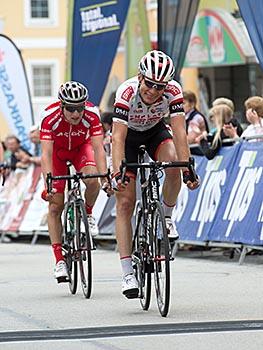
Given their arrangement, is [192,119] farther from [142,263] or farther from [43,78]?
[43,78]

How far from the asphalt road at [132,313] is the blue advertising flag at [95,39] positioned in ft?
20.2

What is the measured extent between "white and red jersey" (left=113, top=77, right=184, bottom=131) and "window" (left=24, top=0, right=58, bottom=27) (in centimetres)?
4110

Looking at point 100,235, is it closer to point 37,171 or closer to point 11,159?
point 37,171

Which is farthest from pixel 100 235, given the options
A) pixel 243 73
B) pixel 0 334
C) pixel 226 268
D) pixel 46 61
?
pixel 46 61

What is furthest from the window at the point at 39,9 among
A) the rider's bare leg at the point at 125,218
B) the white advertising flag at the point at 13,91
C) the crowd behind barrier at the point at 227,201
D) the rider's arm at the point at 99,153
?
the rider's bare leg at the point at 125,218

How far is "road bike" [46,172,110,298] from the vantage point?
11.0 meters

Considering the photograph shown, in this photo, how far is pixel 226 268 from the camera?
1377 cm

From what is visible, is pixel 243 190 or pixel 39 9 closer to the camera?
pixel 243 190

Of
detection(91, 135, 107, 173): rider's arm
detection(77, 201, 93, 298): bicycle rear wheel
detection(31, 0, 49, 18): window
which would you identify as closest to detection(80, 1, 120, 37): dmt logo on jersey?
detection(91, 135, 107, 173): rider's arm

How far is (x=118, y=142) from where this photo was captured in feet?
31.9

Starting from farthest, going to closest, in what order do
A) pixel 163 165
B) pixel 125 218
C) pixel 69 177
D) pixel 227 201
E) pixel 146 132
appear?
pixel 227 201
pixel 69 177
pixel 146 132
pixel 125 218
pixel 163 165

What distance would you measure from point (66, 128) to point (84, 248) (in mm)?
1113

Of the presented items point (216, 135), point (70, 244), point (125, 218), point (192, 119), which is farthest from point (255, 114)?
point (125, 218)

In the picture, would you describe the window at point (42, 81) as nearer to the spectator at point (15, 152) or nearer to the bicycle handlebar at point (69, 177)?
the spectator at point (15, 152)
